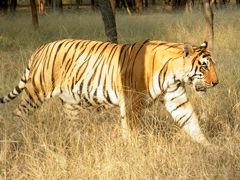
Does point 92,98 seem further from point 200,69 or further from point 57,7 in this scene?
point 57,7

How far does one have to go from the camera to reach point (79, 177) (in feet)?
9.48

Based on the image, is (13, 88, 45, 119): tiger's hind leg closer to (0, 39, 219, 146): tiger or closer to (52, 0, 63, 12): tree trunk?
(0, 39, 219, 146): tiger

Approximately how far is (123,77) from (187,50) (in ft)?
2.06

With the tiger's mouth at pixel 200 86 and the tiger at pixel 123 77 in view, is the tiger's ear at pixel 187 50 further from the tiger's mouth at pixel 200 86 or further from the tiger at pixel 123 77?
the tiger's mouth at pixel 200 86

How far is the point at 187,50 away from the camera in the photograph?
3.23 meters

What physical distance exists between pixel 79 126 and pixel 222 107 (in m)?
1.54

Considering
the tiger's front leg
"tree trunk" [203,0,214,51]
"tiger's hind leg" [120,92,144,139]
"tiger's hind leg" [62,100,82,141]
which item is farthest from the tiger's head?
"tree trunk" [203,0,214,51]

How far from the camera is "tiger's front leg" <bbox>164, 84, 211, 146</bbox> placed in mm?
3429

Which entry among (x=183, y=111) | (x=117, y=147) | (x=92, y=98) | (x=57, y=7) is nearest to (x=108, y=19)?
(x=92, y=98)

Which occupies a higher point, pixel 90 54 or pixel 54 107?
pixel 90 54

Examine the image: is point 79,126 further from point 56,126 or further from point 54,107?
point 54,107

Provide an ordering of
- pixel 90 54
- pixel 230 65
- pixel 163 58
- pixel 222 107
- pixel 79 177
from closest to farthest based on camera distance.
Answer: pixel 79 177
pixel 163 58
pixel 90 54
pixel 222 107
pixel 230 65

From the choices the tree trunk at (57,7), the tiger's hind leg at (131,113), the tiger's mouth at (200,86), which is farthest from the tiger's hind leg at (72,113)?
the tree trunk at (57,7)

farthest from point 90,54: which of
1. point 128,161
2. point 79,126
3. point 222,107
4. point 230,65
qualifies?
point 230,65
